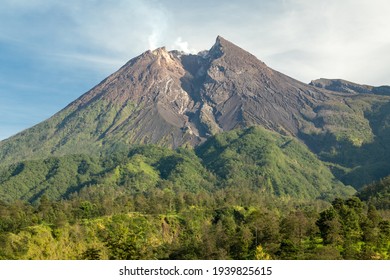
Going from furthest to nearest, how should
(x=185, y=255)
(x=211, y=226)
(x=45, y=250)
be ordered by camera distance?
(x=211, y=226) < (x=45, y=250) < (x=185, y=255)

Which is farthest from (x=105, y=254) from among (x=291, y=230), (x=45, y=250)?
(x=291, y=230)

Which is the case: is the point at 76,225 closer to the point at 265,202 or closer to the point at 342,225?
the point at 342,225

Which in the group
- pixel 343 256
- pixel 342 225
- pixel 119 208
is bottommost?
pixel 343 256

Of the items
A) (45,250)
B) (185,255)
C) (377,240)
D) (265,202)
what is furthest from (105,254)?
(265,202)

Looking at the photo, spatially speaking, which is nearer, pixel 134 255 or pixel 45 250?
pixel 134 255

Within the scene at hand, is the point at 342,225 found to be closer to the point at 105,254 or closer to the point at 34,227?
the point at 105,254

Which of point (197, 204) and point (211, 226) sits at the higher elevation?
point (197, 204)

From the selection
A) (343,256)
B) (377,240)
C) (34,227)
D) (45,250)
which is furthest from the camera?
(34,227)
